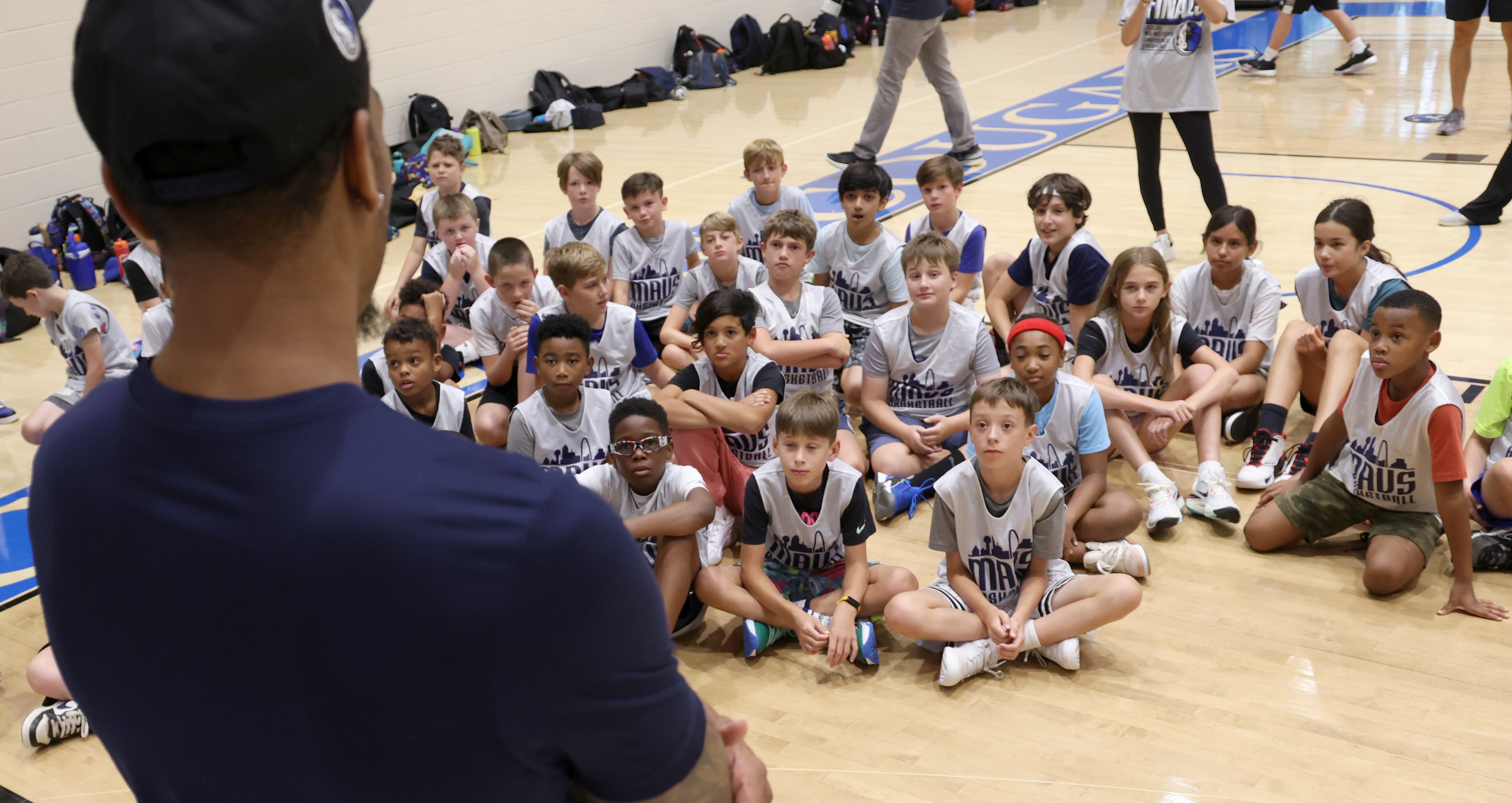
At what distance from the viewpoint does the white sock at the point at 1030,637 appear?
10.8 feet

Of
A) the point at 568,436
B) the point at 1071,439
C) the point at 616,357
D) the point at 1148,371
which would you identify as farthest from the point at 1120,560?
the point at 616,357

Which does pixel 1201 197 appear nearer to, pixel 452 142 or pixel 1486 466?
pixel 1486 466

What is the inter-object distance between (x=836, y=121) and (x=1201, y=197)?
4.13 metres

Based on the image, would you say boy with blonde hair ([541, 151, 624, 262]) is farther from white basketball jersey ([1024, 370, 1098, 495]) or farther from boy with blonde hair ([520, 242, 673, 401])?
white basketball jersey ([1024, 370, 1098, 495])

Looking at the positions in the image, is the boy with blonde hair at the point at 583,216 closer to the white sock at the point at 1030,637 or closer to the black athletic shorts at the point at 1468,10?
the white sock at the point at 1030,637

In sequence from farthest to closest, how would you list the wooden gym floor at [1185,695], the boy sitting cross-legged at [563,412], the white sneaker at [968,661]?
the boy sitting cross-legged at [563,412] < the white sneaker at [968,661] < the wooden gym floor at [1185,695]

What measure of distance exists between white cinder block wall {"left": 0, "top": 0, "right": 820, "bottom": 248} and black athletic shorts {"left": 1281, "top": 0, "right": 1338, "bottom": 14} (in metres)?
5.98

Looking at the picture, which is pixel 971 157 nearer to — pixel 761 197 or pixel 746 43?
pixel 761 197

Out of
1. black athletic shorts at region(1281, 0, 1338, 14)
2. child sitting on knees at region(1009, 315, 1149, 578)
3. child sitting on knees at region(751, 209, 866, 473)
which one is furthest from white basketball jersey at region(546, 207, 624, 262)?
black athletic shorts at region(1281, 0, 1338, 14)

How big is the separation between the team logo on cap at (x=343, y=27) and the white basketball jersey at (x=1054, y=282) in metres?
4.62

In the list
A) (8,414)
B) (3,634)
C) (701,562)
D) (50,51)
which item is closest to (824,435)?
(701,562)

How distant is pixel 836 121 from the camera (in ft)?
35.8

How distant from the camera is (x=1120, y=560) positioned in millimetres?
3738

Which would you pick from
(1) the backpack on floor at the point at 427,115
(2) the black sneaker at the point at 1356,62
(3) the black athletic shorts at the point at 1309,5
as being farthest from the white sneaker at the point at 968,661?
(2) the black sneaker at the point at 1356,62
